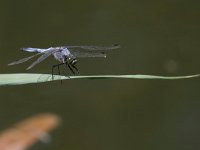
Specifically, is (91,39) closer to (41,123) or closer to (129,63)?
(129,63)

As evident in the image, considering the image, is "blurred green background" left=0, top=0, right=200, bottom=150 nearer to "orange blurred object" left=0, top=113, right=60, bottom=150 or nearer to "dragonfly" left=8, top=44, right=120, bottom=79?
"orange blurred object" left=0, top=113, right=60, bottom=150

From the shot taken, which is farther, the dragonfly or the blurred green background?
the blurred green background

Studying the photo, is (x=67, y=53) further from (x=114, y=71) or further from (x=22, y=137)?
(x=114, y=71)

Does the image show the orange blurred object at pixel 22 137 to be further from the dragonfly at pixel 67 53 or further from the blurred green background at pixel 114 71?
the blurred green background at pixel 114 71

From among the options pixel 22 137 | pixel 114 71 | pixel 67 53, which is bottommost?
pixel 114 71

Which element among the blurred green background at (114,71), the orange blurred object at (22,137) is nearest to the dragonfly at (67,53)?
the orange blurred object at (22,137)

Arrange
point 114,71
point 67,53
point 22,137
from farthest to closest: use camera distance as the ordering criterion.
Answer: point 114,71 < point 22,137 < point 67,53

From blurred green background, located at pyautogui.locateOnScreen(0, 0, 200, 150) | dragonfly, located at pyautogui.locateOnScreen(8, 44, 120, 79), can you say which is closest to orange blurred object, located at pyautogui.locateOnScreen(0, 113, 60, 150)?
dragonfly, located at pyautogui.locateOnScreen(8, 44, 120, 79)

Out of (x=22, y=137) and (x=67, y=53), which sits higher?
(x=67, y=53)

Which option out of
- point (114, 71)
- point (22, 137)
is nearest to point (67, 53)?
point (22, 137)
